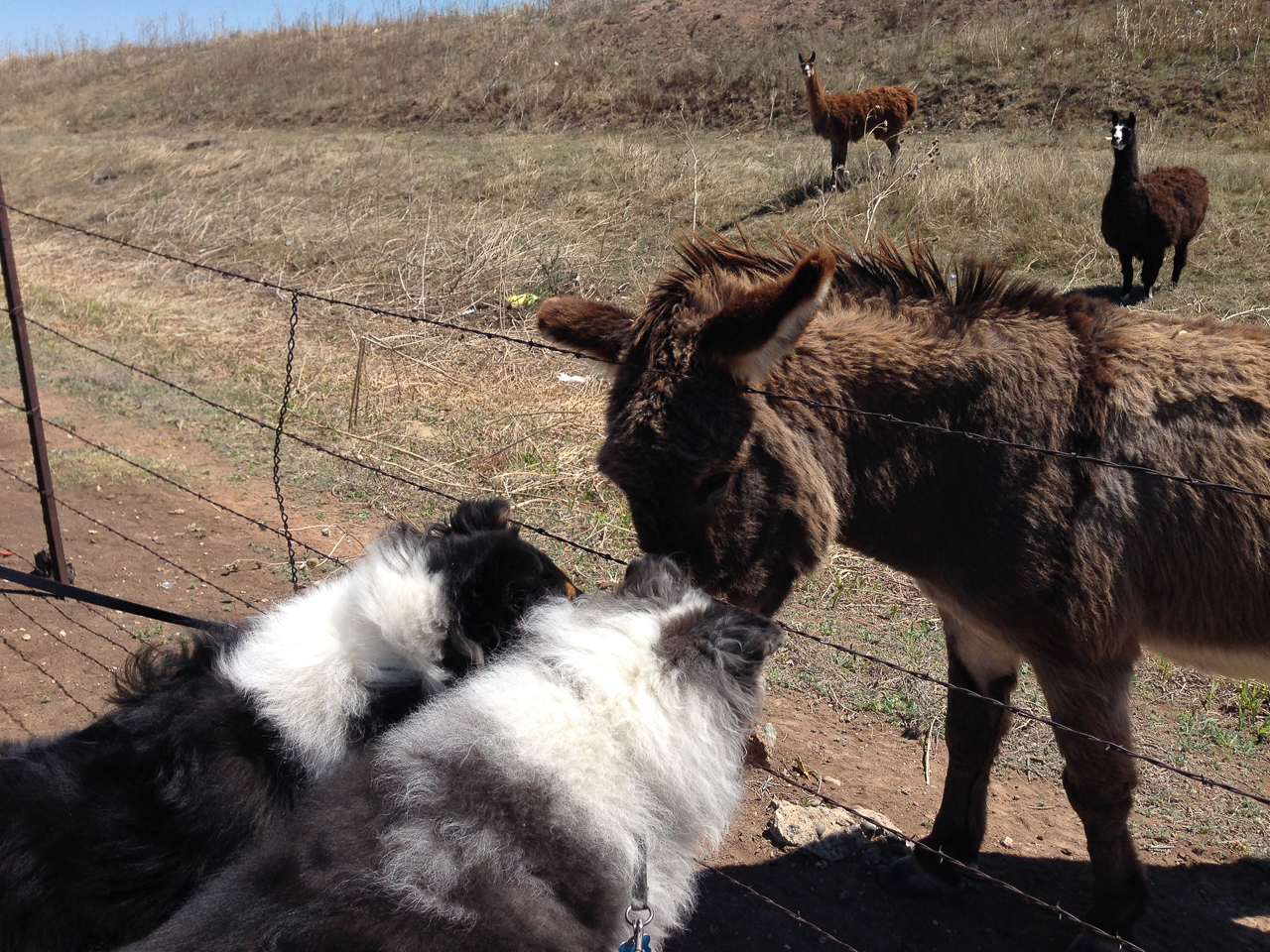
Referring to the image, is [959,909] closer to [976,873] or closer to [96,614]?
[976,873]

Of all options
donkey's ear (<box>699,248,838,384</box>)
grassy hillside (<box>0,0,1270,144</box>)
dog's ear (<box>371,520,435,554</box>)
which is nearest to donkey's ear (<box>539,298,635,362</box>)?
donkey's ear (<box>699,248,838,384</box>)

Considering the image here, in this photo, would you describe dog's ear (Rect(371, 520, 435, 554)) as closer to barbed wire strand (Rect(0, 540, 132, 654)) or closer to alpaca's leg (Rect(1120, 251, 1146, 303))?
barbed wire strand (Rect(0, 540, 132, 654))

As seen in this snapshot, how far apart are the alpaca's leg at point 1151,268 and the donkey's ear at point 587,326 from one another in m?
8.98

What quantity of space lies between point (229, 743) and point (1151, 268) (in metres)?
10.9

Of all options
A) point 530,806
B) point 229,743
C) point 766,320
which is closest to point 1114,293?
point 766,320

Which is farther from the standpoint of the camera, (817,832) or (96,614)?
(96,614)

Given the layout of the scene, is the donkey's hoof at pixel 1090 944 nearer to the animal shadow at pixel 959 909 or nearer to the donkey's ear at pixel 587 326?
the animal shadow at pixel 959 909

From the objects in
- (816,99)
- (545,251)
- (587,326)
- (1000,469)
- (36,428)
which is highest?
(816,99)

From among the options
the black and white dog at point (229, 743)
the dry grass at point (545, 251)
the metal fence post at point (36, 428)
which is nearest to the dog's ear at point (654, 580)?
the black and white dog at point (229, 743)

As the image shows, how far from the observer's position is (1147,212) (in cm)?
1009

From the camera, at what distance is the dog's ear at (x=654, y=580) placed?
233 centimetres

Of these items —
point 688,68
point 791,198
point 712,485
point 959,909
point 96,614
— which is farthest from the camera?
point 688,68

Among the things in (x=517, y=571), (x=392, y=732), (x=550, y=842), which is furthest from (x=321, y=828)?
(x=517, y=571)

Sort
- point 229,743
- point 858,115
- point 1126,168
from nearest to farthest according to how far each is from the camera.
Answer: point 229,743, point 1126,168, point 858,115
